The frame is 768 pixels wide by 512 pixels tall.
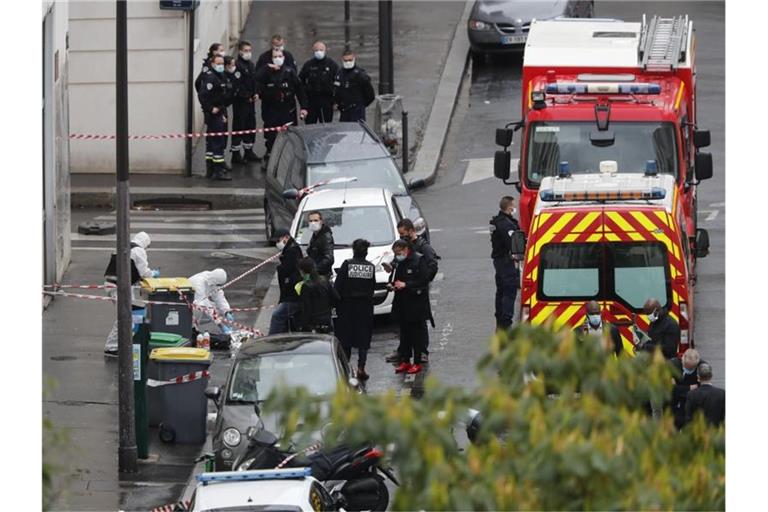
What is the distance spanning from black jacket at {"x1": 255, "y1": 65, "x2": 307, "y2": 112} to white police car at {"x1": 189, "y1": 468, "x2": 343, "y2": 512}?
53.9 ft

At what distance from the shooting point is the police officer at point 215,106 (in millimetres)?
28750

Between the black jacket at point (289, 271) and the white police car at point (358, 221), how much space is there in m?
1.19

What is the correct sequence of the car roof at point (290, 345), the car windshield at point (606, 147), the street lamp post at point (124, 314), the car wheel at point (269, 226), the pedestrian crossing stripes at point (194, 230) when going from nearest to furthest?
1. the street lamp post at point (124, 314)
2. the car roof at point (290, 345)
3. the car windshield at point (606, 147)
4. the car wheel at point (269, 226)
5. the pedestrian crossing stripes at point (194, 230)

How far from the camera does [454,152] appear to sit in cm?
3059

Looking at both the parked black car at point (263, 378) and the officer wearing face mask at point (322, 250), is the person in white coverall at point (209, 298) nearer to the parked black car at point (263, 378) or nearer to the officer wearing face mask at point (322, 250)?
the officer wearing face mask at point (322, 250)

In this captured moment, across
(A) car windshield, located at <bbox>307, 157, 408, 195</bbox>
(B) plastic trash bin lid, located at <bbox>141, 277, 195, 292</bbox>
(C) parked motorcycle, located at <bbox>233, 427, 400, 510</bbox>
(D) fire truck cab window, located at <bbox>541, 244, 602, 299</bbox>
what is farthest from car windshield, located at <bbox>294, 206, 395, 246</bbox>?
(C) parked motorcycle, located at <bbox>233, 427, 400, 510</bbox>

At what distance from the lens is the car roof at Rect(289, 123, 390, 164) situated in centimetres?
2525

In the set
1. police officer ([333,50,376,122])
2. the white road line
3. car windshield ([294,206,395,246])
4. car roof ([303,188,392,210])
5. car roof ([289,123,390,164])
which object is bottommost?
the white road line

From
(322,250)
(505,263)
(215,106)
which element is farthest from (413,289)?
(215,106)

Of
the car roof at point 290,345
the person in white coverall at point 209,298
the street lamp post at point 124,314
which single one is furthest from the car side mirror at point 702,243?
the street lamp post at point 124,314

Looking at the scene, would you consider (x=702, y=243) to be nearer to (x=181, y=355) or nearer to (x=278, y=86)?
(x=181, y=355)

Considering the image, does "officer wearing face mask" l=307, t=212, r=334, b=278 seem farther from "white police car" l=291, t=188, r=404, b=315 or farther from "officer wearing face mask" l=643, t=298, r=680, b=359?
"officer wearing face mask" l=643, t=298, r=680, b=359

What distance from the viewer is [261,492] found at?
43.0 feet

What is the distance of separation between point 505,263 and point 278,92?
9686 mm
